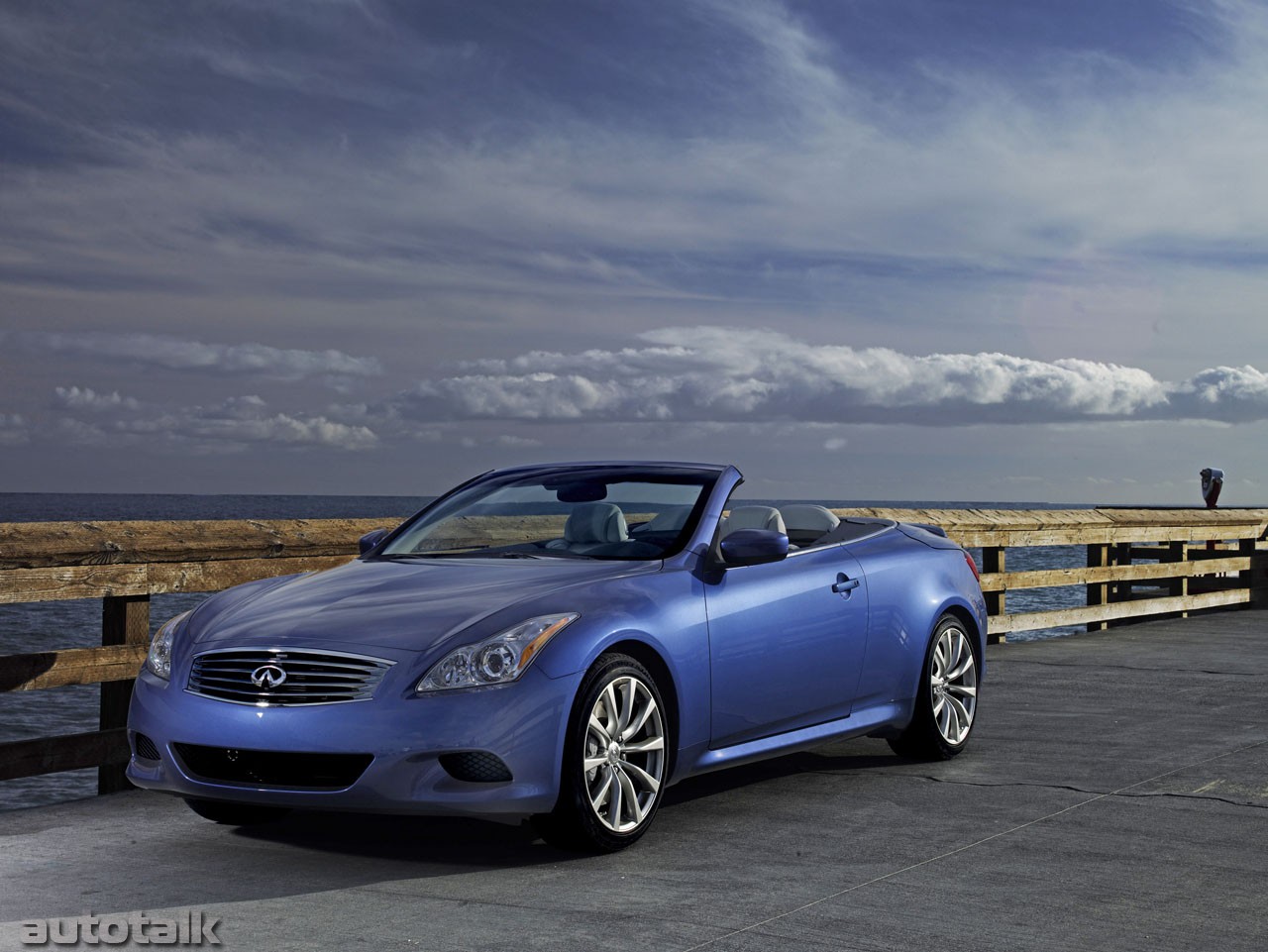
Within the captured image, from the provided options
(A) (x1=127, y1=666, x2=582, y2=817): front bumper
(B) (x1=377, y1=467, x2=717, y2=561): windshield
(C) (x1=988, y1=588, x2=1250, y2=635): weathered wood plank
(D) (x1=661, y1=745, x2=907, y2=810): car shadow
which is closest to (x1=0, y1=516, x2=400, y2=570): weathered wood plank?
(B) (x1=377, y1=467, x2=717, y2=561): windshield

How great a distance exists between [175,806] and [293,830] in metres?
0.88

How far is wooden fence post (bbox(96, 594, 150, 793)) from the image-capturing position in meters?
7.62

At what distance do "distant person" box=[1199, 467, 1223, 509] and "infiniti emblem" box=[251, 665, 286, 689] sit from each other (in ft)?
108

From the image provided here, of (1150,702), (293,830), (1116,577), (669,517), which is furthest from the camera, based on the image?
(1116,577)

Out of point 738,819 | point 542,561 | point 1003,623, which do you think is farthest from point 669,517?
point 1003,623

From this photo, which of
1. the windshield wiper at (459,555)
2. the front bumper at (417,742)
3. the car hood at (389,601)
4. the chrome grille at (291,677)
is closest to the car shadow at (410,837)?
the front bumper at (417,742)

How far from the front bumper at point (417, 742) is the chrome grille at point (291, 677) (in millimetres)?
43

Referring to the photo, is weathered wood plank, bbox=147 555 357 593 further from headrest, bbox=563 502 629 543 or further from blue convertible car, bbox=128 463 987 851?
headrest, bbox=563 502 629 543

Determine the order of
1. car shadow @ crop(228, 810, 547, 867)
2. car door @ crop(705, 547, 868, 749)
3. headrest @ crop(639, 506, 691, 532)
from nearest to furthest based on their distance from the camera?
1. car shadow @ crop(228, 810, 547, 867)
2. car door @ crop(705, 547, 868, 749)
3. headrest @ crop(639, 506, 691, 532)

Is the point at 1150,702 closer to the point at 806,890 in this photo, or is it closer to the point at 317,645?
the point at 806,890

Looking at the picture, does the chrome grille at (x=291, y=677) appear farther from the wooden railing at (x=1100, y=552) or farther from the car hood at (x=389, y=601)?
the wooden railing at (x=1100, y=552)

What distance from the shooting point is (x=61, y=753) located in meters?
7.17

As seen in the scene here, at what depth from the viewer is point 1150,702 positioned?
10.4 meters

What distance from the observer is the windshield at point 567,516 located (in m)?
6.65
